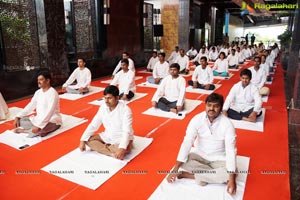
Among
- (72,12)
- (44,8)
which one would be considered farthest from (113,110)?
(72,12)

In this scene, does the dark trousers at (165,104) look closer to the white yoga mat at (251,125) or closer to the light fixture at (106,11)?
the white yoga mat at (251,125)

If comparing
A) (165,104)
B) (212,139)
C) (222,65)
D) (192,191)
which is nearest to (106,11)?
(222,65)

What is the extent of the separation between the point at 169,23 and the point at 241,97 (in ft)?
31.9

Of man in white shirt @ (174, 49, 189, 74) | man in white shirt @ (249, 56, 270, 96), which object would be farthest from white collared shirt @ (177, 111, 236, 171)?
man in white shirt @ (174, 49, 189, 74)

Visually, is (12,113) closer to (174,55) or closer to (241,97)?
(241,97)

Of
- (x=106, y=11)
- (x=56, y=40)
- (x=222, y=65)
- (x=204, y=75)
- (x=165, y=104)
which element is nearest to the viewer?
(x=165, y=104)

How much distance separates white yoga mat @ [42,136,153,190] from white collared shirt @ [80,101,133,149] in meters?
0.19

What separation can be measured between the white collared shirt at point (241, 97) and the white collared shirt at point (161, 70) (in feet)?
9.57

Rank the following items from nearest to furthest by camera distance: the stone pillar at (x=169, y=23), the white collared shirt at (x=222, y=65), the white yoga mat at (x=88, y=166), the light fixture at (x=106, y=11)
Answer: the white yoga mat at (x=88, y=166), the light fixture at (x=106, y=11), the white collared shirt at (x=222, y=65), the stone pillar at (x=169, y=23)

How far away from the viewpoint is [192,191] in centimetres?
210

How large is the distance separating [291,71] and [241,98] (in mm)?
5438

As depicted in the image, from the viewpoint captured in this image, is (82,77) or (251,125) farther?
(82,77)

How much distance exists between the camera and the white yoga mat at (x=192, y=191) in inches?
80.0

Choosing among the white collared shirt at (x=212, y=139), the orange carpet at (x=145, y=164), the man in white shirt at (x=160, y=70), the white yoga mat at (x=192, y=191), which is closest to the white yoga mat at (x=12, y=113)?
the orange carpet at (x=145, y=164)
